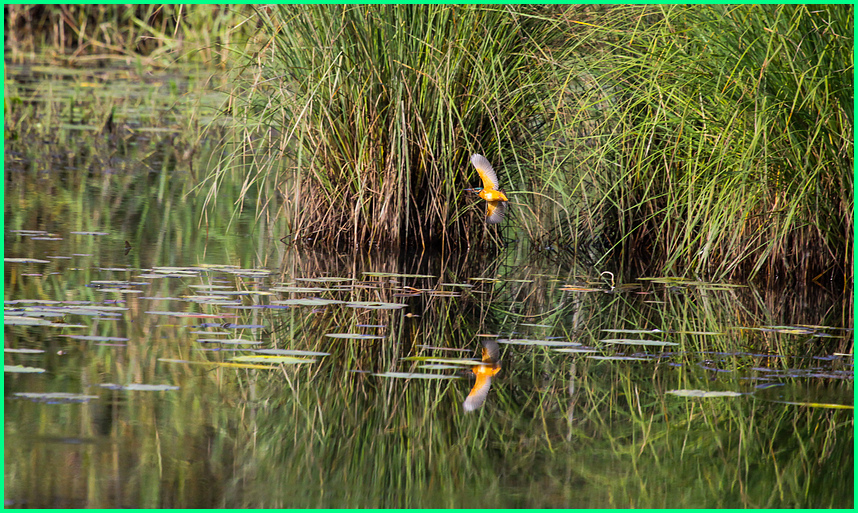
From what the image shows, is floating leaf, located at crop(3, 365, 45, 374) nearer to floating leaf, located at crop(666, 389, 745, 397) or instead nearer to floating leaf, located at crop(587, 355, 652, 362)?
floating leaf, located at crop(587, 355, 652, 362)

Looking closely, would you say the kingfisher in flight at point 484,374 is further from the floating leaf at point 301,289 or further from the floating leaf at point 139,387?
the floating leaf at point 301,289

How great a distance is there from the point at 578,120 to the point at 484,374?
2.58 metres

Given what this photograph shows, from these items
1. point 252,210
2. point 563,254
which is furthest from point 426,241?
point 252,210

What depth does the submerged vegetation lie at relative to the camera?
562 cm

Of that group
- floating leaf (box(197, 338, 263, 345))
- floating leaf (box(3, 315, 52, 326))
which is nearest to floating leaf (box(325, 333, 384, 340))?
floating leaf (box(197, 338, 263, 345))

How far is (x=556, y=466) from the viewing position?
3.03 meters

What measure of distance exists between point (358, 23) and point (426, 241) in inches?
53.3

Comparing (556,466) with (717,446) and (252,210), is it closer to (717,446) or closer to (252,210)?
(717,446)

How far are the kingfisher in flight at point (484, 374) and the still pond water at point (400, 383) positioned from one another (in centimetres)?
4

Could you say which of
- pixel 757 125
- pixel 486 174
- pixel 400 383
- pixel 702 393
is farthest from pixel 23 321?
pixel 757 125

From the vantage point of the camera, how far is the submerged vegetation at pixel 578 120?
5.62m

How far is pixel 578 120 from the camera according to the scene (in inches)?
241

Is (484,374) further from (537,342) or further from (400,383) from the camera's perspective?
(537,342)

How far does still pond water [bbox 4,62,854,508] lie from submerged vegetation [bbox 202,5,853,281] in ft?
1.21
